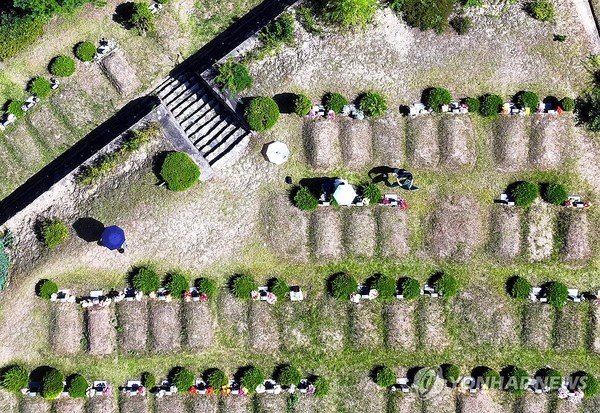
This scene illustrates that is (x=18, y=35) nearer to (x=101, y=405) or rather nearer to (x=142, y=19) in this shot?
(x=142, y=19)

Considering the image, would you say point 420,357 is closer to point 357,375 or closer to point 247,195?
point 357,375

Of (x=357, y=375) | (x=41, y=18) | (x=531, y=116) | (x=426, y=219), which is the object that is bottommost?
(x=357, y=375)

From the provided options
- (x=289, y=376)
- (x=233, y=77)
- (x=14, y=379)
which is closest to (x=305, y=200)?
(x=233, y=77)

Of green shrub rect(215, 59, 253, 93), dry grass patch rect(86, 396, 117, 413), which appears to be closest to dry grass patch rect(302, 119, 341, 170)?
green shrub rect(215, 59, 253, 93)

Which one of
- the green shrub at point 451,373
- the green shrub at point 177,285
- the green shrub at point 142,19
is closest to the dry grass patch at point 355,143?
the green shrub at point 177,285

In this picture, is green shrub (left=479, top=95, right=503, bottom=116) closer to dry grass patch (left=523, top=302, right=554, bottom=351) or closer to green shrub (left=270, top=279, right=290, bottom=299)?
dry grass patch (left=523, top=302, right=554, bottom=351)

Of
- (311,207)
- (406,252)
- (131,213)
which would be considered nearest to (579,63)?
(406,252)
